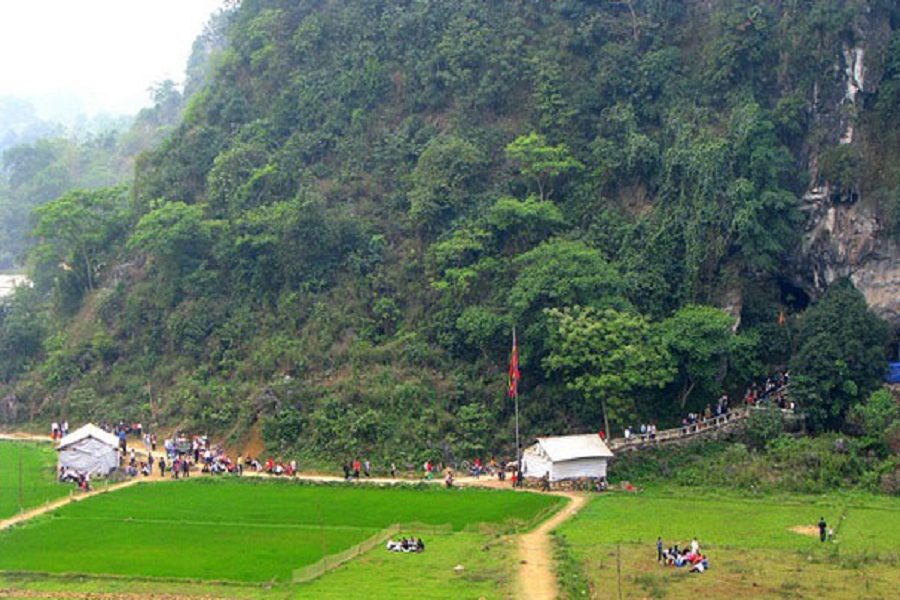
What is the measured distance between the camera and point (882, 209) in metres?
58.1

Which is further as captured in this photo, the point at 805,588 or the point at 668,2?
the point at 668,2

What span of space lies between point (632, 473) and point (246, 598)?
2351 cm

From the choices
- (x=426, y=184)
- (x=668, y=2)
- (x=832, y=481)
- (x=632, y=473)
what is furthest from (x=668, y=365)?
(x=668, y=2)

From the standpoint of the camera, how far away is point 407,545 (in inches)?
1564

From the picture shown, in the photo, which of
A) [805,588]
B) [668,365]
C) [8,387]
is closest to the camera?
[805,588]

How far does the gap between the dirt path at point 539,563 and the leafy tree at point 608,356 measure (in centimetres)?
847

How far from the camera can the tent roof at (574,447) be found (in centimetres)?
5003

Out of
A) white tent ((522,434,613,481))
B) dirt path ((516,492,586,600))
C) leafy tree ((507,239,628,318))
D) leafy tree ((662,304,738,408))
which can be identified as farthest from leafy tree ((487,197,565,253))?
dirt path ((516,492,586,600))

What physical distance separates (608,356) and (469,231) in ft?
46.7

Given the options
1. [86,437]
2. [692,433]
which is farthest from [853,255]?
[86,437]

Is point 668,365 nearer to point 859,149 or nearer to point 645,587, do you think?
point 859,149

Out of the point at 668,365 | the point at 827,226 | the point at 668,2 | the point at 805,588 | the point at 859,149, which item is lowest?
the point at 805,588

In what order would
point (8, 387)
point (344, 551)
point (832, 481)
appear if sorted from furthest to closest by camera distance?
point (8, 387) < point (832, 481) < point (344, 551)

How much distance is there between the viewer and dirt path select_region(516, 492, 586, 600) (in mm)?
33812
